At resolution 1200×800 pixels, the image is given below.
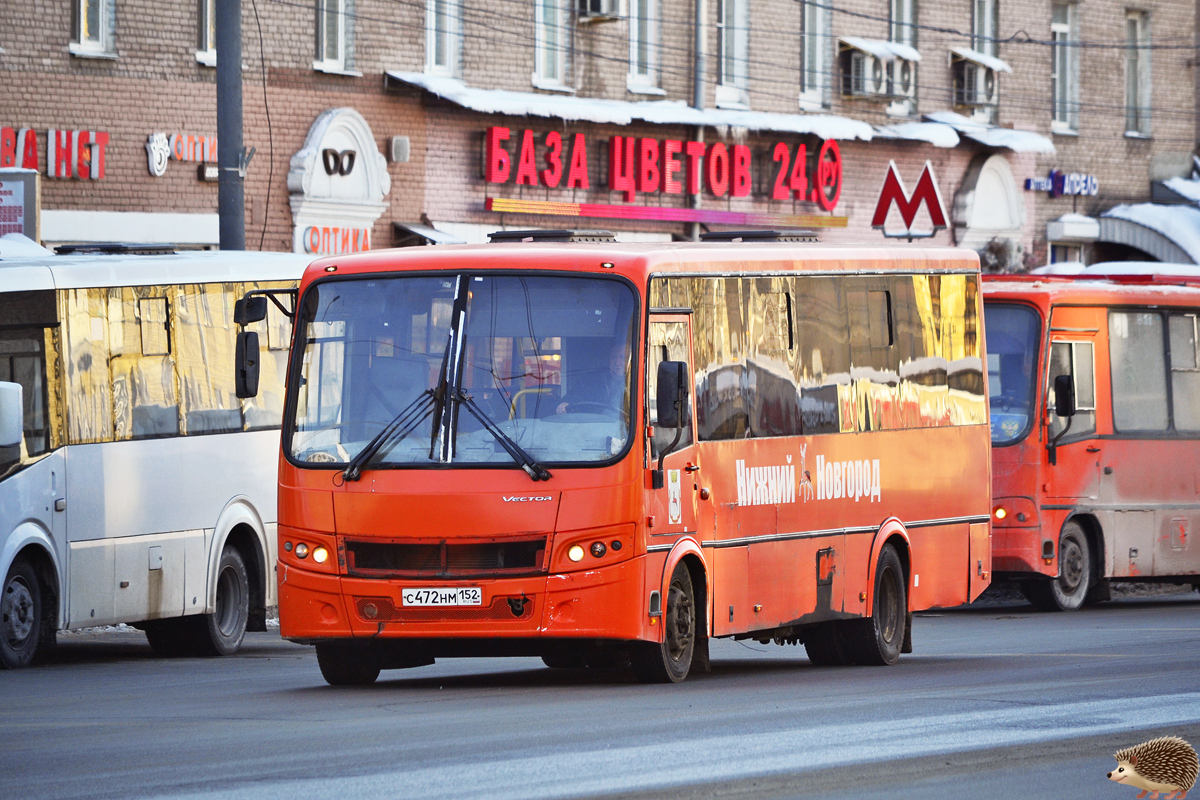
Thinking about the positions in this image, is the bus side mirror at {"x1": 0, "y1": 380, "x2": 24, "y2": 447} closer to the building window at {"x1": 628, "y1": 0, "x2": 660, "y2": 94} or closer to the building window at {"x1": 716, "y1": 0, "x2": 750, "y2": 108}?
the building window at {"x1": 628, "y1": 0, "x2": 660, "y2": 94}

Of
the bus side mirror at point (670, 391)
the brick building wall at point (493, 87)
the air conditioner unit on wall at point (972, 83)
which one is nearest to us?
the bus side mirror at point (670, 391)

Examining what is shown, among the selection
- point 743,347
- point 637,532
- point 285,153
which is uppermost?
point 285,153

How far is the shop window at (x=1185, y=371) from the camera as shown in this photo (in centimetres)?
2519

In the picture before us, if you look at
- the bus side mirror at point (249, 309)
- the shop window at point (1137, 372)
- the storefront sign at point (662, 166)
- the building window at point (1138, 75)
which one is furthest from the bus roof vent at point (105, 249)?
the building window at point (1138, 75)

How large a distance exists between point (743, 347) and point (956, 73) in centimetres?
2677

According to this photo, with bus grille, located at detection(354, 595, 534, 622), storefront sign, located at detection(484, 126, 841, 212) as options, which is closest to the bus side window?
storefront sign, located at detection(484, 126, 841, 212)

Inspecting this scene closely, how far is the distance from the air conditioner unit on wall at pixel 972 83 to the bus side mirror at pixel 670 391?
28222 millimetres

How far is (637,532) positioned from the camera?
1338 cm

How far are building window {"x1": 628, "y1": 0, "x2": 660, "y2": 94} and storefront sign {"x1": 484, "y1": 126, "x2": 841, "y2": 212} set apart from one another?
93 centimetres

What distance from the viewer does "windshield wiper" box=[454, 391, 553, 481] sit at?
43.5 feet

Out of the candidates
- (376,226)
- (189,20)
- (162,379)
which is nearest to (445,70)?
(376,226)

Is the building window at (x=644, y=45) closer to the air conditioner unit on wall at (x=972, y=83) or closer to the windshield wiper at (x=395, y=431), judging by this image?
the air conditioner unit on wall at (x=972, y=83)

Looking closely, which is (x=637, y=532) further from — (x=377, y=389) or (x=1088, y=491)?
(x=1088, y=491)

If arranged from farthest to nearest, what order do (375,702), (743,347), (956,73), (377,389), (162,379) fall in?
(956,73)
(162,379)
(743,347)
(377,389)
(375,702)
